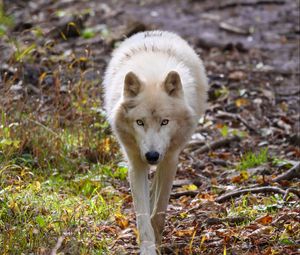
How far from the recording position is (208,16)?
14.8 meters

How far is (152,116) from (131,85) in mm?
335

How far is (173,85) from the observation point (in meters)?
5.85

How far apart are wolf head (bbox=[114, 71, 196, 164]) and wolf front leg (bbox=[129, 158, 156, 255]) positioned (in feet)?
0.58

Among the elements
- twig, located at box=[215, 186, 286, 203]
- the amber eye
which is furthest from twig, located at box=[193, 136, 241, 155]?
the amber eye

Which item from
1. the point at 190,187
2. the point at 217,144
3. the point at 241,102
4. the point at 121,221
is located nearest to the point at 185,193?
the point at 190,187

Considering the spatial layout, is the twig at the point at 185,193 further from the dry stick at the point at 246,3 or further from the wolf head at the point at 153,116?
the dry stick at the point at 246,3

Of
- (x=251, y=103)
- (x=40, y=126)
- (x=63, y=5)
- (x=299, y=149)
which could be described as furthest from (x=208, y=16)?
(x=40, y=126)

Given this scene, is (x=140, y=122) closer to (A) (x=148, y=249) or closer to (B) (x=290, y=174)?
(A) (x=148, y=249)

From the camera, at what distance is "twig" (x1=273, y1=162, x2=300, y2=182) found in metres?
7.40

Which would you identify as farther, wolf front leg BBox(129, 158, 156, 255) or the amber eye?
the amber eye

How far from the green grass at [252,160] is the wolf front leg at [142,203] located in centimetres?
220

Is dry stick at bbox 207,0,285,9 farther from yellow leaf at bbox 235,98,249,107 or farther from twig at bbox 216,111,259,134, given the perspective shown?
twig at bbox 216,111,259,134

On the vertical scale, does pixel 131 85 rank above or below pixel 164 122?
above

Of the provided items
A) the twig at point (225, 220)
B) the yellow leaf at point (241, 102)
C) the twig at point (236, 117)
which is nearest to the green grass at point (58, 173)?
the twig at point (225, 220)
